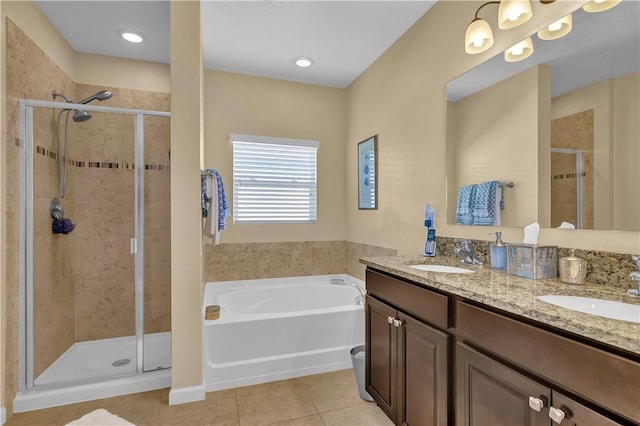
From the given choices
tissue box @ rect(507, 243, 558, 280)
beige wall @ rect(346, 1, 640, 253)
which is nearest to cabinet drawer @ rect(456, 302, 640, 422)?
tissue box @ rect(507, 243, 558, 280)

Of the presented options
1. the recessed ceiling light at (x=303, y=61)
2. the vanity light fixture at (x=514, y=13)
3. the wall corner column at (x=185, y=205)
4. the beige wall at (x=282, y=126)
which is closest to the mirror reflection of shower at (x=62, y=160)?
the wall corner column at (x=185, y=205)

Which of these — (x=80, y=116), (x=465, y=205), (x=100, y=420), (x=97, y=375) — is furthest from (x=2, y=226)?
(x=465, y=205)

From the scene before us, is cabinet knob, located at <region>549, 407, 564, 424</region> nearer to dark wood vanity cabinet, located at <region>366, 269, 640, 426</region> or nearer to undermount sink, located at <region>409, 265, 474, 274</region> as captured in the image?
dark wood vanity cabinet, located at <region>366, 269, 640, 426</region>

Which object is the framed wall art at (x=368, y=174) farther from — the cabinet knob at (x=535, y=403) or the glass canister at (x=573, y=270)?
the cabinet knob at (x=535, y=403)

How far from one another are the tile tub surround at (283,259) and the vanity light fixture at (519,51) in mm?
1732

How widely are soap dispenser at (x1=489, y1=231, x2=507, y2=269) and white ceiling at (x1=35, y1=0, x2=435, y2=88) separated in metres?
1.71

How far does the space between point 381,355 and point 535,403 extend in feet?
3.10

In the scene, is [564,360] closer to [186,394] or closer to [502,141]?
[502,141]

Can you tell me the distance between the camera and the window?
10.8ft

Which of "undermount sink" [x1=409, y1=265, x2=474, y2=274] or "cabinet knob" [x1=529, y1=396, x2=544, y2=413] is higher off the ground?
"undermount sink" [x1=409, y1=265, x2=474, y2=274]

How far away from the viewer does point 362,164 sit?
329cm

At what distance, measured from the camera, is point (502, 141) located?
1.75 meters

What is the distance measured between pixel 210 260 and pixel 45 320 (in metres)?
1.29

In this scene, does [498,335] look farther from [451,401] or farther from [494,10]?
[494,10]
